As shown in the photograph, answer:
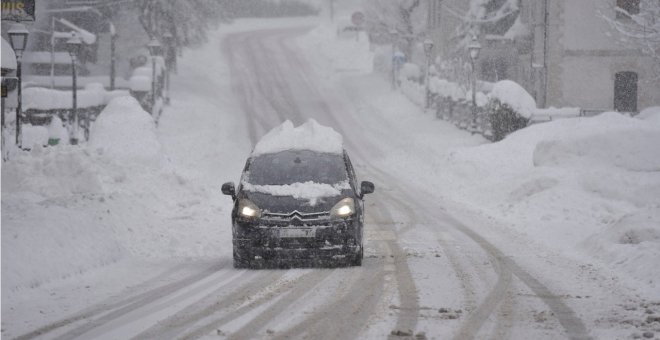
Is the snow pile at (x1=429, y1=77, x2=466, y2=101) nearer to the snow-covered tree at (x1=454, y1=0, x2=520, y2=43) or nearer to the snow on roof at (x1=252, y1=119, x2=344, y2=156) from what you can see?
the snow-covered tree at (x1=454, y1=0, x2=520, y2=43)

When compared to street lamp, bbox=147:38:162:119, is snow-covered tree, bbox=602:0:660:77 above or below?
above

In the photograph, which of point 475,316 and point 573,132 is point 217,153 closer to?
point 573,132

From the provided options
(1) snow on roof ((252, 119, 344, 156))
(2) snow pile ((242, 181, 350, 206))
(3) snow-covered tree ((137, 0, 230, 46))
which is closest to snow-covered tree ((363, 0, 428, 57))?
(3) snow-covered tree ((137, 0, 230, 46))

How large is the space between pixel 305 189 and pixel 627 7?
1314 inches

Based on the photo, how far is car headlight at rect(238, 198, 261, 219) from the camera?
11906 millimetres

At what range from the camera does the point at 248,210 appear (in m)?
12.0

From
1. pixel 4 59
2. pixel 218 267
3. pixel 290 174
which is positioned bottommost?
pixel 218 267

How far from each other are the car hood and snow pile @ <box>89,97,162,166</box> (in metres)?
9.35

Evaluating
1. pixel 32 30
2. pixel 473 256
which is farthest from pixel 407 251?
pixel 32 30

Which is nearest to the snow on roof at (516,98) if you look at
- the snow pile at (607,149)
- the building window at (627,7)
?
the snow pile at (607,149)

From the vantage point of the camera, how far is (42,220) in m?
12.2

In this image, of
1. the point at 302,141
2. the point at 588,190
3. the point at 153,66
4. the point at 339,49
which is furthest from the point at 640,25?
the point at 339,49

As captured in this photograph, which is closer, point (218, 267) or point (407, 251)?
point (218, 267)

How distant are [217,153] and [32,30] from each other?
2216 centimetres
